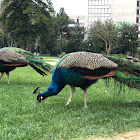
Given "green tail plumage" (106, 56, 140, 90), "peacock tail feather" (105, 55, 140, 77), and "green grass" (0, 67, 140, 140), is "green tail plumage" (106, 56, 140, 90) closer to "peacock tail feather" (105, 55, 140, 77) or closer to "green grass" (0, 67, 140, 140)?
"peacock tail feather" (105, 55, 140, 77)

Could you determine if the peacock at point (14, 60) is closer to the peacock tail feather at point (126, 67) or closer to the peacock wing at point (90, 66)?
the peacock wing at point (90, 66)

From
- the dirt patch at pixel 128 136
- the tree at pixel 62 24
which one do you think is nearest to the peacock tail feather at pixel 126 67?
the dirt patch at pixel 128 136

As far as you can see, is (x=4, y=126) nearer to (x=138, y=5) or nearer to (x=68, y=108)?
(x=68, y=108)

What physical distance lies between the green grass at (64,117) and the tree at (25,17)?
59.1 ft

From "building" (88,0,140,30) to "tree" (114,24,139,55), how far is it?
21.3 meters

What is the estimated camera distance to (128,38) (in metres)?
30.4

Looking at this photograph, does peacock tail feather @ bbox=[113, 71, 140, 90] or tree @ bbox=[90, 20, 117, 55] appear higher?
tree @ bbox=[90, 20, 117, 55]

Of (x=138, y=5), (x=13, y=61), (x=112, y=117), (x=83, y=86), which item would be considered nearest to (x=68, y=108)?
(x=83, y=86)

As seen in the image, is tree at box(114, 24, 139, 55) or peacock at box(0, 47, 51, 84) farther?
tree at box(114, 24, 139, 55)

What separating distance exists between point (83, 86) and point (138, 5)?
5699 centimetres

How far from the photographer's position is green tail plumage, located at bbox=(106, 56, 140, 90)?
4.62 metres

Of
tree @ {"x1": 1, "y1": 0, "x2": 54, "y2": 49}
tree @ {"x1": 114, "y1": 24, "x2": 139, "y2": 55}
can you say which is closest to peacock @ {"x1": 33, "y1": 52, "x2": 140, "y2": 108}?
tree @ {"x1": 1, "y1": 0, "x2": 54, "y2": 49}

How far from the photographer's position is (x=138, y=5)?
55969 mm

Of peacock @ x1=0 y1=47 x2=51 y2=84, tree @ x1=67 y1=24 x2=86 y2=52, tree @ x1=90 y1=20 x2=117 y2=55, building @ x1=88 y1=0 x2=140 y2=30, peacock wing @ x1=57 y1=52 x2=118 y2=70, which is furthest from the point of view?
building @ x1=88 y1=0 x2=140 y2=30
